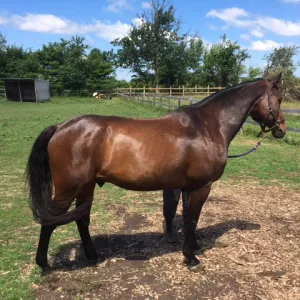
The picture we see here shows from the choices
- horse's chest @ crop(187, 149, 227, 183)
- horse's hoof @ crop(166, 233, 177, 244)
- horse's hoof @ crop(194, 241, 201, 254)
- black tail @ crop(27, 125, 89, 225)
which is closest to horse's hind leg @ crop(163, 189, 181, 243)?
horse's hoof @ crop(166, 233, 177, 244)

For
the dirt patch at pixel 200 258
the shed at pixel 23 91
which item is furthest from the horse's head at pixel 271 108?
the shed at pixel 23 91

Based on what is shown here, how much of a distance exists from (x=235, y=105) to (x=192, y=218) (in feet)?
4.36

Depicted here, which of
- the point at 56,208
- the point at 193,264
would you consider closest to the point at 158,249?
the point at 193,264

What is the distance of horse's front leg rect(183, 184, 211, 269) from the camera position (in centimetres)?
338

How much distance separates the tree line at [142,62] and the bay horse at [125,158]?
125ft

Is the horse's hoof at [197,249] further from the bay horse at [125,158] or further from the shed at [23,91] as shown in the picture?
the shed at [23,91]

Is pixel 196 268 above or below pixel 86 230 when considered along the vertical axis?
below

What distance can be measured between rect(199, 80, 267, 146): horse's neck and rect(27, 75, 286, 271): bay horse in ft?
0.04

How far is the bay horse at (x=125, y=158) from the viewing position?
3.08m

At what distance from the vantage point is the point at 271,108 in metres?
3.54

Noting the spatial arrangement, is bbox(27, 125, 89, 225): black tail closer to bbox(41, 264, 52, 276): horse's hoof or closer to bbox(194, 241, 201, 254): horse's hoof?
bbox(41, 264, 52, 276): horse's hoof

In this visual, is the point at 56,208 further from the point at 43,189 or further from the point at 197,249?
the point at 197,249

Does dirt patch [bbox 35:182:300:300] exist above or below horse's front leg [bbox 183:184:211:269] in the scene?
below

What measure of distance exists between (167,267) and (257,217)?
76.9 inches
